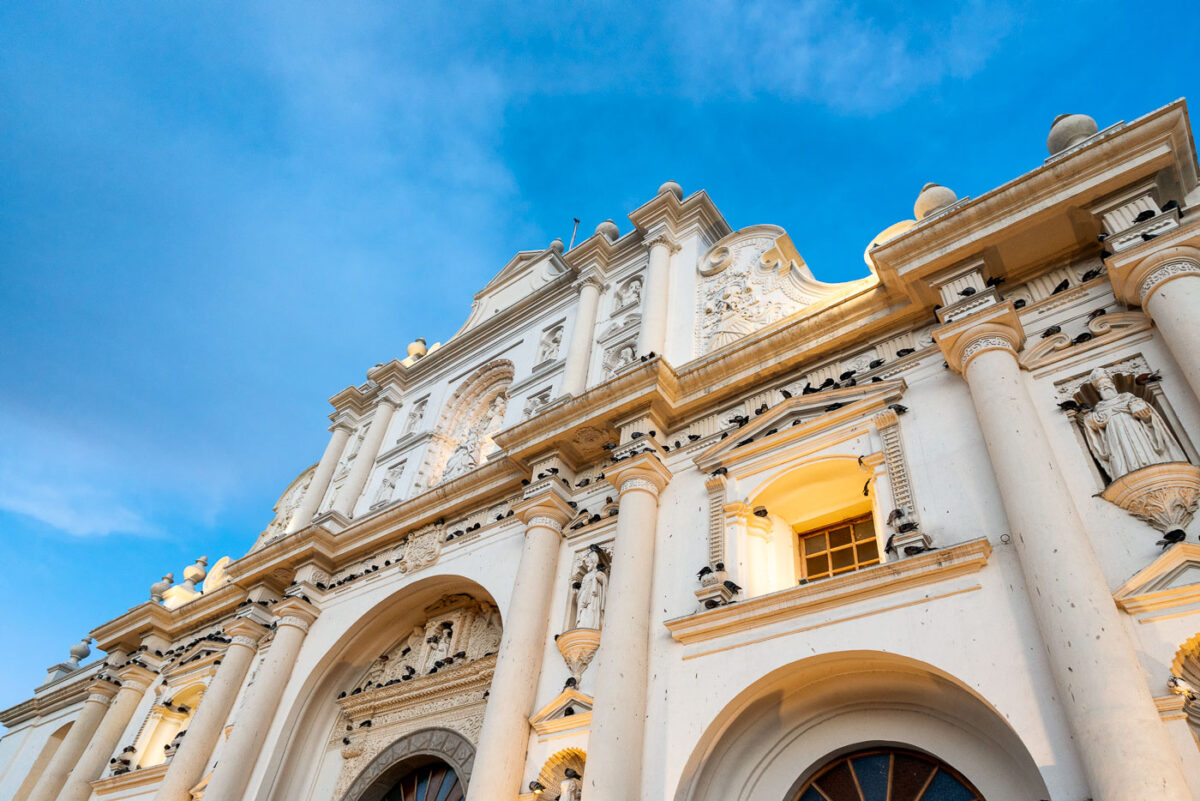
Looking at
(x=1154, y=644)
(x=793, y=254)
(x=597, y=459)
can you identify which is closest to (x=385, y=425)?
(x=597, y=459)

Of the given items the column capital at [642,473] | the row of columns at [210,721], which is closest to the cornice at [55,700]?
the row of columns at [210,721]

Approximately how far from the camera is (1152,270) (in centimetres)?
734

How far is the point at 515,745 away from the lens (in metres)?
8.98

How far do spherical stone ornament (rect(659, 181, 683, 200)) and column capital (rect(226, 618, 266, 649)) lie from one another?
10473mm

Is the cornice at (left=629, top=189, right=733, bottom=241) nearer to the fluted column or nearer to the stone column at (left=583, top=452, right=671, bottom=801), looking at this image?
the stone column at (left=583, top=452, right=671, bottom=801)

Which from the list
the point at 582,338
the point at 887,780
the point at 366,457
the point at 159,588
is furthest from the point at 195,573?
the point at 887,780

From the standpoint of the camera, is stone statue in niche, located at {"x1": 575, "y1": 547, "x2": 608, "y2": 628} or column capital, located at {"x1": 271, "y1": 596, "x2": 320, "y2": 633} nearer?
stone statue in niche, located at {"x1": 575, "y1": 547, "x2": 608, "y2": 628}

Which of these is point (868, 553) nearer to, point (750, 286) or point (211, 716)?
point (750, 286)

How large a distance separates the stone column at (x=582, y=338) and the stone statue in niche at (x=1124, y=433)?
24.4ft

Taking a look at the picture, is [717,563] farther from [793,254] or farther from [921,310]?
[793,254]

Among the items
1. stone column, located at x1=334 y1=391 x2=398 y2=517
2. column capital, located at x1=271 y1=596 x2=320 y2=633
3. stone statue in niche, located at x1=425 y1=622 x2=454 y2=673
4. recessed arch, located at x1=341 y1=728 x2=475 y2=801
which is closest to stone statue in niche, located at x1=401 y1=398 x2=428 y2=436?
stone column, located at x1=334 y1=391 x2=398 y2=517

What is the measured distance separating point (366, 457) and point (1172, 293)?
14158 mm

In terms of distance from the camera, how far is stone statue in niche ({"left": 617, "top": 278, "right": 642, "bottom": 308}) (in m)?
14.2

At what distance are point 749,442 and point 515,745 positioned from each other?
14.2 ft
